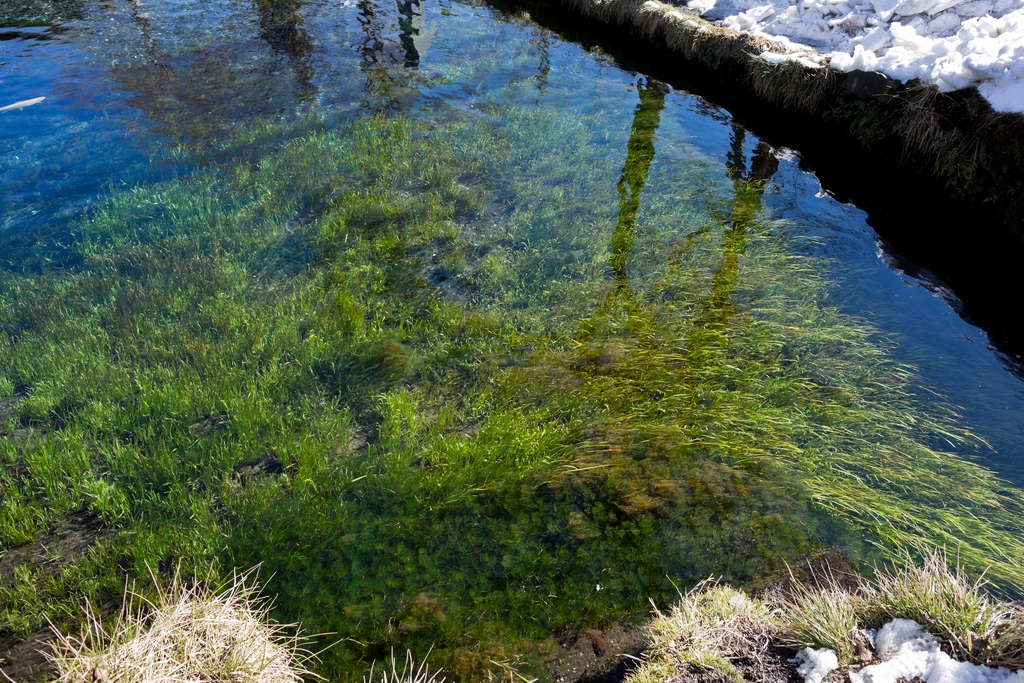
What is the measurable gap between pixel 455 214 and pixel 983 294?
230 inches

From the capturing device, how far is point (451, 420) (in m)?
4.68

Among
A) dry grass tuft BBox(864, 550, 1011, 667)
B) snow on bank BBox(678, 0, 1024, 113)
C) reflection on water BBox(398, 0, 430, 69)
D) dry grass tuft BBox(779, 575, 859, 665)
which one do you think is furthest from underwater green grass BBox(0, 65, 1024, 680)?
reflection on water BBox(398, 0, 430, 69)

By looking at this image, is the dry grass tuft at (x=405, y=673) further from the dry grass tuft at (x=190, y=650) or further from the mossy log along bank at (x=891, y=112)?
the mossy log along bank at (x=891, y=112)

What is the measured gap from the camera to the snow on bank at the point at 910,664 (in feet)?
8.90

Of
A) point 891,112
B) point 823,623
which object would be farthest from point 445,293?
point 891,112

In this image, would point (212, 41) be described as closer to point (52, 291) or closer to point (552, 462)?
point (52, 291)

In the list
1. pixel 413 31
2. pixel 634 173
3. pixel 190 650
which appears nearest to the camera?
pixel 190 650

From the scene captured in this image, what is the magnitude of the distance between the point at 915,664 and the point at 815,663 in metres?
0.43

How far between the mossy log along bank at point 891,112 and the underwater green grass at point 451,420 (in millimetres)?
2685

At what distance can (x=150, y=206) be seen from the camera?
6.97 metres

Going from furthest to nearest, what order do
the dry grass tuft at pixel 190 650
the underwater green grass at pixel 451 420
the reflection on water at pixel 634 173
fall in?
1. the reflection on water at pixel 634 173
2. the underwater green grass at pixel 451 420
3. the dry grass tuft at pixel 190 650

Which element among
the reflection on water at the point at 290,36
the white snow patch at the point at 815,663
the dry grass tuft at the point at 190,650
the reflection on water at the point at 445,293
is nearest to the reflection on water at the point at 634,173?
the reflection on water at the point at 445,293

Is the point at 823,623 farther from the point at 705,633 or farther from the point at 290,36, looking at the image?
the point at 290,36

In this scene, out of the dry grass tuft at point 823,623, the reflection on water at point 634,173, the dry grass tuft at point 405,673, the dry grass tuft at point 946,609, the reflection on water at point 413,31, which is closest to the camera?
the dry grass tuft at point 946,609
